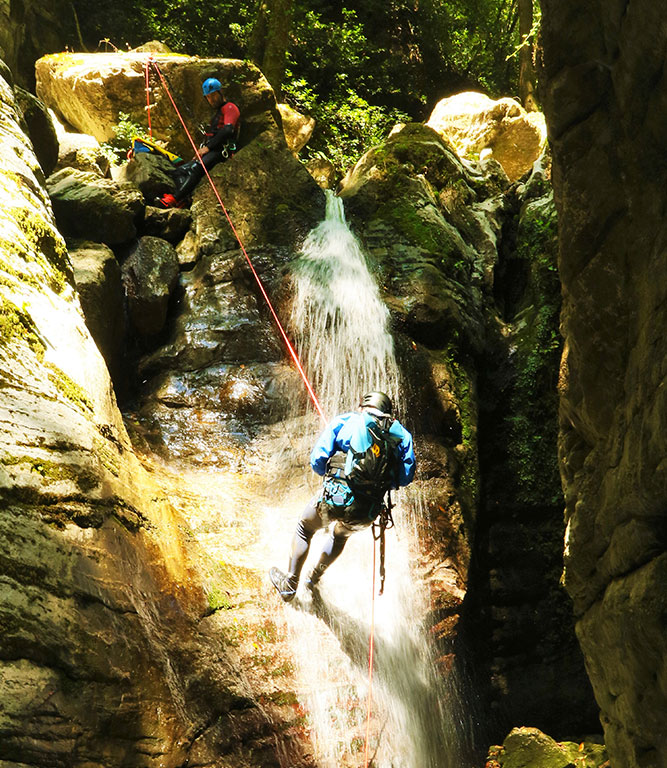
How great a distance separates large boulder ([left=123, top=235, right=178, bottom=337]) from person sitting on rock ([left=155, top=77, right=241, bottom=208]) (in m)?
1.63

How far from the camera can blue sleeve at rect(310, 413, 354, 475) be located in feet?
16.2

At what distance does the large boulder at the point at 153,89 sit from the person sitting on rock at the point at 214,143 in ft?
2.44

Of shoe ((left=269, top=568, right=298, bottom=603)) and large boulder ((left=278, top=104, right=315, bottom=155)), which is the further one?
large boulder ((left=278, top=104, right=315, bottom=155))

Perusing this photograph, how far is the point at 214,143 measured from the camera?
34.6 feet

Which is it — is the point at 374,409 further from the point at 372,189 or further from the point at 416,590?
the point at 372,189

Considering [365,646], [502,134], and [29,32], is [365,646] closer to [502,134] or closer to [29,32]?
[502,134]

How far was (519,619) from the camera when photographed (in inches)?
268

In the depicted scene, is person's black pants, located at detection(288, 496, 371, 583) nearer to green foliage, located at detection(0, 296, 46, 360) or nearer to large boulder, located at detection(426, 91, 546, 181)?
green foliage, located at detection(0, 296, 46, 360)

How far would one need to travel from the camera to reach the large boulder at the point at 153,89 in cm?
1156

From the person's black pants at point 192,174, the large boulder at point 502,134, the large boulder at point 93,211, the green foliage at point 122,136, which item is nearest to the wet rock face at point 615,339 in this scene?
the large boulder at point 93,211

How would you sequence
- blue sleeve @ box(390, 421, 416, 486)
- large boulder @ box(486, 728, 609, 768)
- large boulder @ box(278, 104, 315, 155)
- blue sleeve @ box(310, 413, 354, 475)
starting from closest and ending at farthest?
blue sleeve @ box(310, 413, 354, 475) < blue sleeve @ box(390, 421, 416, 486) < large boulder @ box(486, 728, 609, 768) < large boulder @ box(278, 104, 315, 155)

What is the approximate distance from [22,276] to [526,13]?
55.1 feet

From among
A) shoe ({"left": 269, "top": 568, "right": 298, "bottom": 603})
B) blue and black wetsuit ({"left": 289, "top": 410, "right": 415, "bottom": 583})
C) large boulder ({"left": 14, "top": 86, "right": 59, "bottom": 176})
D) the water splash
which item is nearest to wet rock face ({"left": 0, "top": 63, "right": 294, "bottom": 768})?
shoe ({"left": 269, "top": 568, "right": 298, "bottom": 603})

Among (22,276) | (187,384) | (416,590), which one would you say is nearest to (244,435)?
(187,384)
